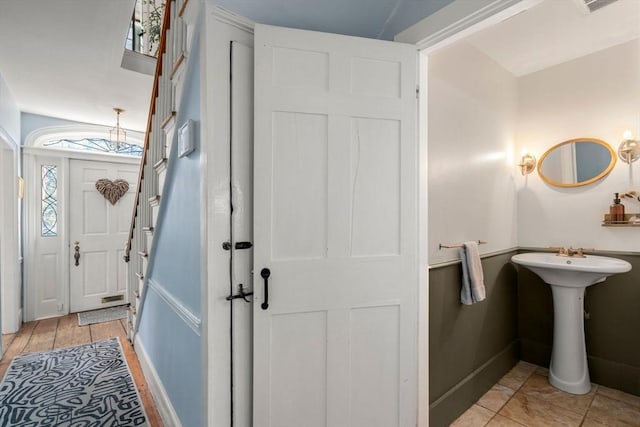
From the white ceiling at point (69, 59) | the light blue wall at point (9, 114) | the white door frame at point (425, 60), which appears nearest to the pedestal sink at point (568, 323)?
the white door frame at point (425, 60)

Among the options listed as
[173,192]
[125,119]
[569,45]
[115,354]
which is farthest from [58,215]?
[569,45]

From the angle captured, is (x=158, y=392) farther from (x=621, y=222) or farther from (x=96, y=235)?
(x=621, y=222)

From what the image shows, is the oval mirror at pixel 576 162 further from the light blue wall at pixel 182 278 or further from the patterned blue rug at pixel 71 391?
the patterned blue rug at pixel 71 391

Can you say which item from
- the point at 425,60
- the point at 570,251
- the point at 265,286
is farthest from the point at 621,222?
the point at 265,286

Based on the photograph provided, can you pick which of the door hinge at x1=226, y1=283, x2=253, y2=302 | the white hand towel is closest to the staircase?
the door hinge at x1=226, y1=283, x2=253, y2=302

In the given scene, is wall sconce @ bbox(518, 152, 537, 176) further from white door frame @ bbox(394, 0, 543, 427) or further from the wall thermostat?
the wall thermostat

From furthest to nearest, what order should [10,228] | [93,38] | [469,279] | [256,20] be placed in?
[10,228] → [93,38] → [469,279] → [256,20]

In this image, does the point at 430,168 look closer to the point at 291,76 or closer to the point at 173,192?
the point at 291,76

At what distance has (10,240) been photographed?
328cm

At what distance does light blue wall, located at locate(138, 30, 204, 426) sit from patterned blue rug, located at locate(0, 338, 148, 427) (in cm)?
36

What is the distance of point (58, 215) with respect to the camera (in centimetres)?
387

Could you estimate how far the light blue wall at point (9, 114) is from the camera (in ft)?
9.12

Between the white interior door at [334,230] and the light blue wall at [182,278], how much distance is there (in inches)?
12.6

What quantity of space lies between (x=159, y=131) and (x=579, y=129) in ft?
10.6
